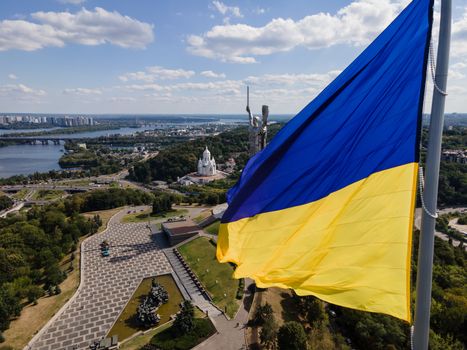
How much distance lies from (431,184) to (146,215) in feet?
149

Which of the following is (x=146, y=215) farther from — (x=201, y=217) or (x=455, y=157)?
Answer: (x=455, y=157)

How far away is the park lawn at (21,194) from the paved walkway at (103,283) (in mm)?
44023

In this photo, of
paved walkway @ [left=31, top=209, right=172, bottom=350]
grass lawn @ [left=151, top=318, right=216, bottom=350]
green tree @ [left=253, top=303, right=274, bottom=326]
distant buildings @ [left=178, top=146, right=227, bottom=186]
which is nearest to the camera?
grass lawn @ [left=151, top=318, right=216, bottom=350]

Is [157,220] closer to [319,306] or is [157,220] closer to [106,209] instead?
[106,209]

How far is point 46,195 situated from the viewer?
74.9 meters

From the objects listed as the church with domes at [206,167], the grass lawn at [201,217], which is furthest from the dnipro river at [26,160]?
the grass lawn at [201,217]

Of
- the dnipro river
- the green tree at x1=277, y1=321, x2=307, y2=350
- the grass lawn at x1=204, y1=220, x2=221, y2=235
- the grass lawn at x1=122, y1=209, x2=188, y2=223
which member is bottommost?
the dnipro river

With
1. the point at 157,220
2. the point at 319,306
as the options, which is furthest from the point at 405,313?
the point at 157,220

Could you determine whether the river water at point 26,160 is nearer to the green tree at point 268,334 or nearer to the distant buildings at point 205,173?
the distant buildings at point 205,173

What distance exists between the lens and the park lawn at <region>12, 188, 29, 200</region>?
241ft

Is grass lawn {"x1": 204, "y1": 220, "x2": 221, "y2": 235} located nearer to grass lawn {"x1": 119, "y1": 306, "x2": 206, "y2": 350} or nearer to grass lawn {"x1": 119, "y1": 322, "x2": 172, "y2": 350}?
grass lawn {"x1": 119, "y1": 306, "x2": 206, "y2": 350}

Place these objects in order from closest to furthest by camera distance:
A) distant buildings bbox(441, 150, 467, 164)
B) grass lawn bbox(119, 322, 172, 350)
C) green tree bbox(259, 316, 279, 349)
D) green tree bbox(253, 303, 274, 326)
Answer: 1. green tree bbox(259, 316, 279, 349)
2. grass lawn bbox(119, 322, 172, 350)
3. green tree bbox(253, 303, 274, 326)
4. distant buildings bbox(441, 150, 467, 164)

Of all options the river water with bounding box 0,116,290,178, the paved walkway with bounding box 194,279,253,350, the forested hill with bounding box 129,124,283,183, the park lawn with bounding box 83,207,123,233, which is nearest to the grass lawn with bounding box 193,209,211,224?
the park lawn with bounding box 83,207,123,233

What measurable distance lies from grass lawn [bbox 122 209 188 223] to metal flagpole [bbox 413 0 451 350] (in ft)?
141
